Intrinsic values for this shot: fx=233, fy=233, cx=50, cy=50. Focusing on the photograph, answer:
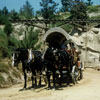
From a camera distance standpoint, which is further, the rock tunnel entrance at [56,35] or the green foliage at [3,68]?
the green foliage at [3,68]

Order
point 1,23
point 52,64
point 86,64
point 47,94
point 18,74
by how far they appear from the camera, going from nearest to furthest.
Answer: point 47,94 → point 52,64 → point 18,74 → point 86,64 → point 1,23

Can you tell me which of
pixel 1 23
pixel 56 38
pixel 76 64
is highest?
pixel 1 23

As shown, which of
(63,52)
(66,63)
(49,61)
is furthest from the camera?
(66,63)

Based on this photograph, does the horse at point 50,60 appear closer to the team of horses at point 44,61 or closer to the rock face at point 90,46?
the team of horses at point 44,61

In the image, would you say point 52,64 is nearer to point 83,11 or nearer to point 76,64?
point 76,64

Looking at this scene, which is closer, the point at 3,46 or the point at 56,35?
the point at 56,35

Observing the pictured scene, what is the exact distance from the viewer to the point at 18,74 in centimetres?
1698

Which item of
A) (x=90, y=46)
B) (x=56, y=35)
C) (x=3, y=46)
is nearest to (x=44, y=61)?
(x=56, y=35)

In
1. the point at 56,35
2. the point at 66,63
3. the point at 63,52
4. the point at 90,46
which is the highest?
the point at 90,46

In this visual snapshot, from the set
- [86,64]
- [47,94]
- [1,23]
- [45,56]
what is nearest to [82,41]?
[86,64]

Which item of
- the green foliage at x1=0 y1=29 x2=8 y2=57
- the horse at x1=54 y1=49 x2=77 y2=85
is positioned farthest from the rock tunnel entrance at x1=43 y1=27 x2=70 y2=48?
the green foliage at x1=0 y1=29 x2=8 y2=57

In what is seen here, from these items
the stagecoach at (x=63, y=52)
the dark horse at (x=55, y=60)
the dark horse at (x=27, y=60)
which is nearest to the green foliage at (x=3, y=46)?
the stagecoach at (x=63, y=52)

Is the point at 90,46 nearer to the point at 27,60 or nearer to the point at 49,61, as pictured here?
the point at 49,61

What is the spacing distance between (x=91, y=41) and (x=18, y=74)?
1276 centimetres
